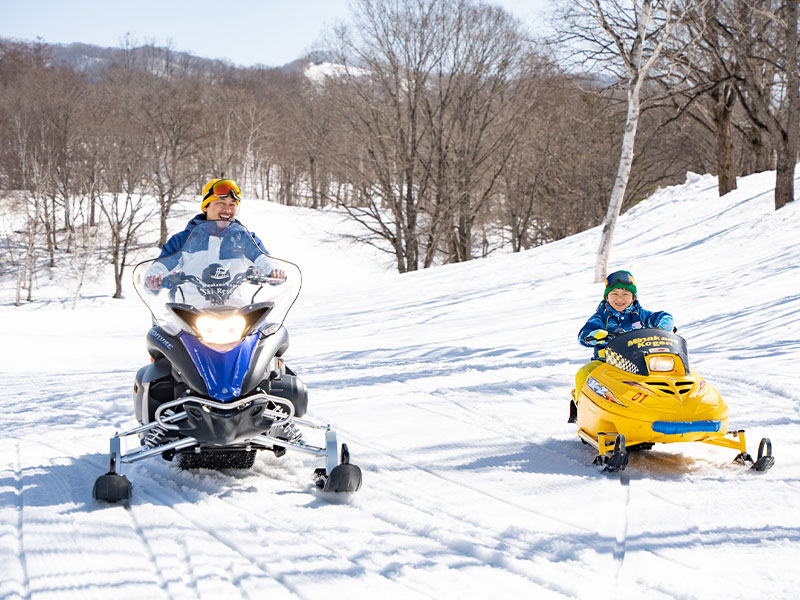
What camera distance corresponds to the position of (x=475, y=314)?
13945mm

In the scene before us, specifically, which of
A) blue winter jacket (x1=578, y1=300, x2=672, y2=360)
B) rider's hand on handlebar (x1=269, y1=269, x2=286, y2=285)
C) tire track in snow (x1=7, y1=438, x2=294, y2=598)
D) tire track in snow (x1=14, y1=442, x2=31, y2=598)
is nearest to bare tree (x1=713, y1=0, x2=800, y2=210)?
blue winter jacket (x1=578, y1=300, x2=672, y2=360)

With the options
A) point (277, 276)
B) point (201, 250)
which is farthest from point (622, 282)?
point (201, 250)

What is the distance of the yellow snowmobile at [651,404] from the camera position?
4723 mm

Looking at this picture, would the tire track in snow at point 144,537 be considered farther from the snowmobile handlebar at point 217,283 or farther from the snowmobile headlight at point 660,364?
the snowmobile headlight at point 660,364

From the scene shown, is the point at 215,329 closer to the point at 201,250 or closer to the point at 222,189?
the point at 201,250

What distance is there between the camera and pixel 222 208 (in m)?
5.03

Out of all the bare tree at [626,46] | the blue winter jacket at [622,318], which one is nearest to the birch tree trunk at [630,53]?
the bare tree at [626,46]

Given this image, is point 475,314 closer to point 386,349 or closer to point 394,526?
point 386,349

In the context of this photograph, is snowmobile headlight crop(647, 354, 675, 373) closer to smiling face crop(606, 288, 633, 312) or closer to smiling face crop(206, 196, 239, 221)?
smiling face crop(606, 288, 633, 312)

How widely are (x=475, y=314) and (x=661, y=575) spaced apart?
10.7 m

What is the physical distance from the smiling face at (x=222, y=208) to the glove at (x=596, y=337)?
280 cm

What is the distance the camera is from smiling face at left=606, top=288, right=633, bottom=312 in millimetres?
5801

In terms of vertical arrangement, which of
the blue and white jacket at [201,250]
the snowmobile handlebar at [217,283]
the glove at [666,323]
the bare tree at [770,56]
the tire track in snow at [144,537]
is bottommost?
the tire track in snow at [144,537]

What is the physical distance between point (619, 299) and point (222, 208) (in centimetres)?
320
